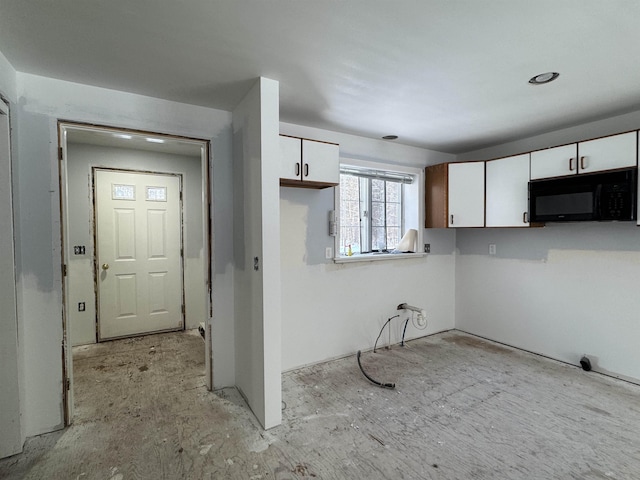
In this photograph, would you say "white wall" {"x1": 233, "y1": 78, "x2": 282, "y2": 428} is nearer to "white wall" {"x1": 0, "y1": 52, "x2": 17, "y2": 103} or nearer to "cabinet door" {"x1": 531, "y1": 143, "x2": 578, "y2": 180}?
"white wall" {"x1": 0, "y1": 52, "x2": 17, "y2": 103}

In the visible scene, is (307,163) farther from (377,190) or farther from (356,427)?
(356,427)

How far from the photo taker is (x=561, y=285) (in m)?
3.30

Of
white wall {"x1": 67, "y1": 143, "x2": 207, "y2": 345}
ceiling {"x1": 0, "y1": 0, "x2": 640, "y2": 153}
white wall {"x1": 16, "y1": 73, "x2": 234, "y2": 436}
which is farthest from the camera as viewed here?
white wall {"x1": 67, "y1": 143, "x2": 207, "y2": 345}

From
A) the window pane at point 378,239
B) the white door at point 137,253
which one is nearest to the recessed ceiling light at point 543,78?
the window pane at point 378,239

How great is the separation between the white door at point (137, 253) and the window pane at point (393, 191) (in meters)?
2.84

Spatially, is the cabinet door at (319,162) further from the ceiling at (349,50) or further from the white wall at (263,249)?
the white wall at (263,249)

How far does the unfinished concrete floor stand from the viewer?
184cm

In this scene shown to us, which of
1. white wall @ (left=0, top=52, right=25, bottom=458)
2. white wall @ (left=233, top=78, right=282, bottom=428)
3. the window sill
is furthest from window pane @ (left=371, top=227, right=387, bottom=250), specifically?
white wall @ (left=0, top=52, right=25, bottom=458)

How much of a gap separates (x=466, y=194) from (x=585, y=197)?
1116 millimetres

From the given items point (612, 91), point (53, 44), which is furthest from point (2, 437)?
point (612, 91)

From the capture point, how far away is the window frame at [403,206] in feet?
11.0

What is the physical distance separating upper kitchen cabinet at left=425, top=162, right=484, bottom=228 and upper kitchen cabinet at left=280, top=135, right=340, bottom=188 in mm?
1553

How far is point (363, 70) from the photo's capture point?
6.78ft

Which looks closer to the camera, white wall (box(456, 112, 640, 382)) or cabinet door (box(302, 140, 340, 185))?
cabinet door (box(302, 140, 340, 185))
